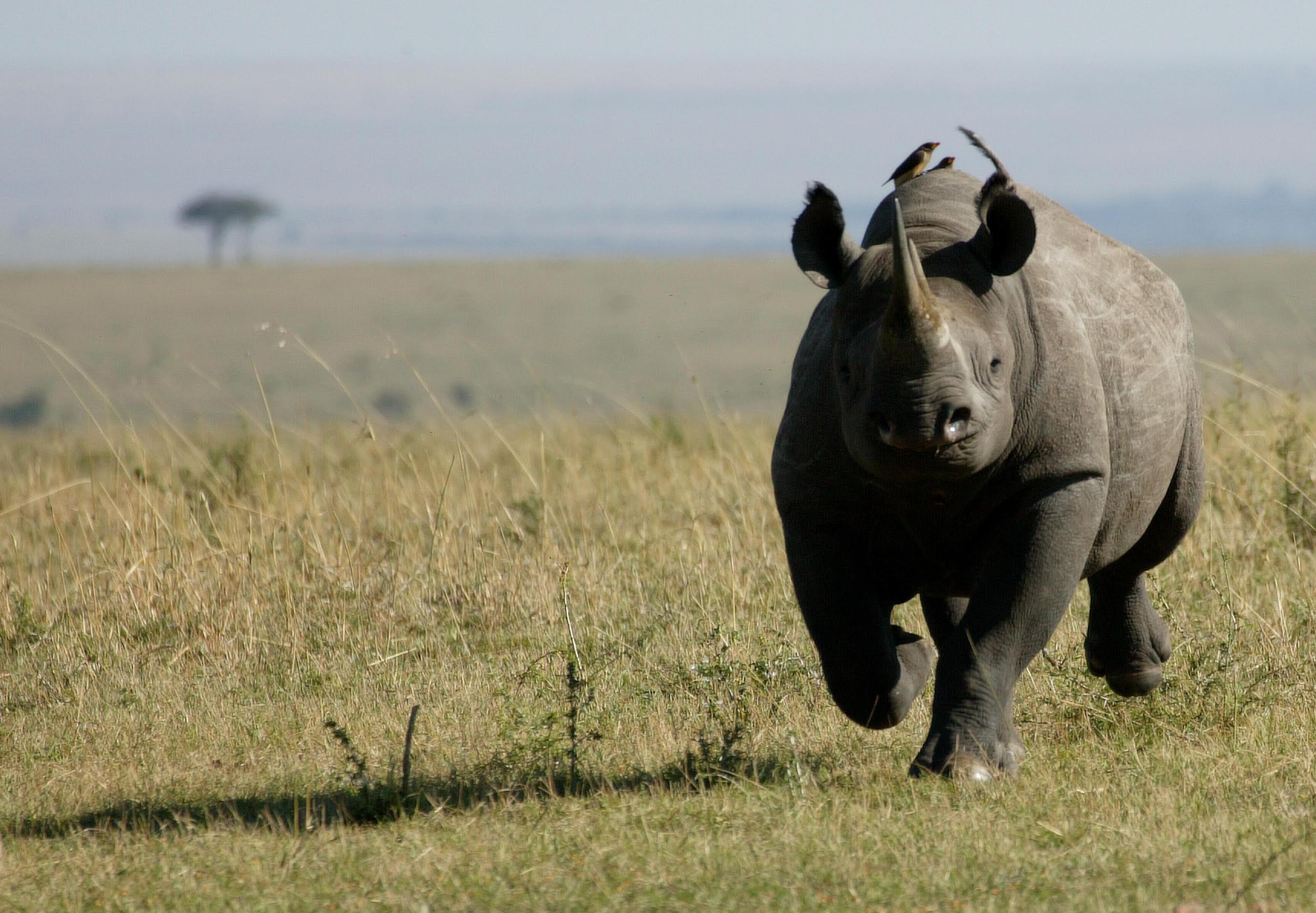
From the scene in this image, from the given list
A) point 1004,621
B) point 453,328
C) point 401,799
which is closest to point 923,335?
point 1004,621

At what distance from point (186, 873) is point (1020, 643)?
220cm

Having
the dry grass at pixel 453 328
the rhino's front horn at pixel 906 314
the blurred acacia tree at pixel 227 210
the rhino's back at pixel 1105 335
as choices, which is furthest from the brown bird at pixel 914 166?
the blurred acacia tree at pixel 227 210

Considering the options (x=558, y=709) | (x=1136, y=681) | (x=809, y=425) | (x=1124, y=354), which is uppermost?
(x=1124, y=354)

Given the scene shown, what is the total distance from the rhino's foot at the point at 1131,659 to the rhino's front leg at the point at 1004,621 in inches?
43.0

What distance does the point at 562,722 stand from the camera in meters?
5.31

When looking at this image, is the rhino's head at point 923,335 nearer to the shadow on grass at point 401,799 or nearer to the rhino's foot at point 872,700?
the rhino's foot at point 872,700

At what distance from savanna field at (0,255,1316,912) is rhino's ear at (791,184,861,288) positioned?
54.6 inches

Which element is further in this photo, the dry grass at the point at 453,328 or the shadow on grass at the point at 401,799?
the dry grass at the point at 453,328

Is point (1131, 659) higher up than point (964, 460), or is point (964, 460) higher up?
point (964, 460)

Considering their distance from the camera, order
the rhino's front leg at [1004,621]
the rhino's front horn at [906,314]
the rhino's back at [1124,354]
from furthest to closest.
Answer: the rhino's back at [1124,354] < the rhino's front leg at [1004,621] < the rhino's front horn at [906,314]

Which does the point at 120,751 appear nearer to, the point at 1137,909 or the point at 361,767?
the point at 361,767

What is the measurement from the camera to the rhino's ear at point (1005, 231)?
13.8 ft

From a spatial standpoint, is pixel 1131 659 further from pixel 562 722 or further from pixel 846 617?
pixel 562 722

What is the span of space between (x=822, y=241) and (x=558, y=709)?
207 cm
